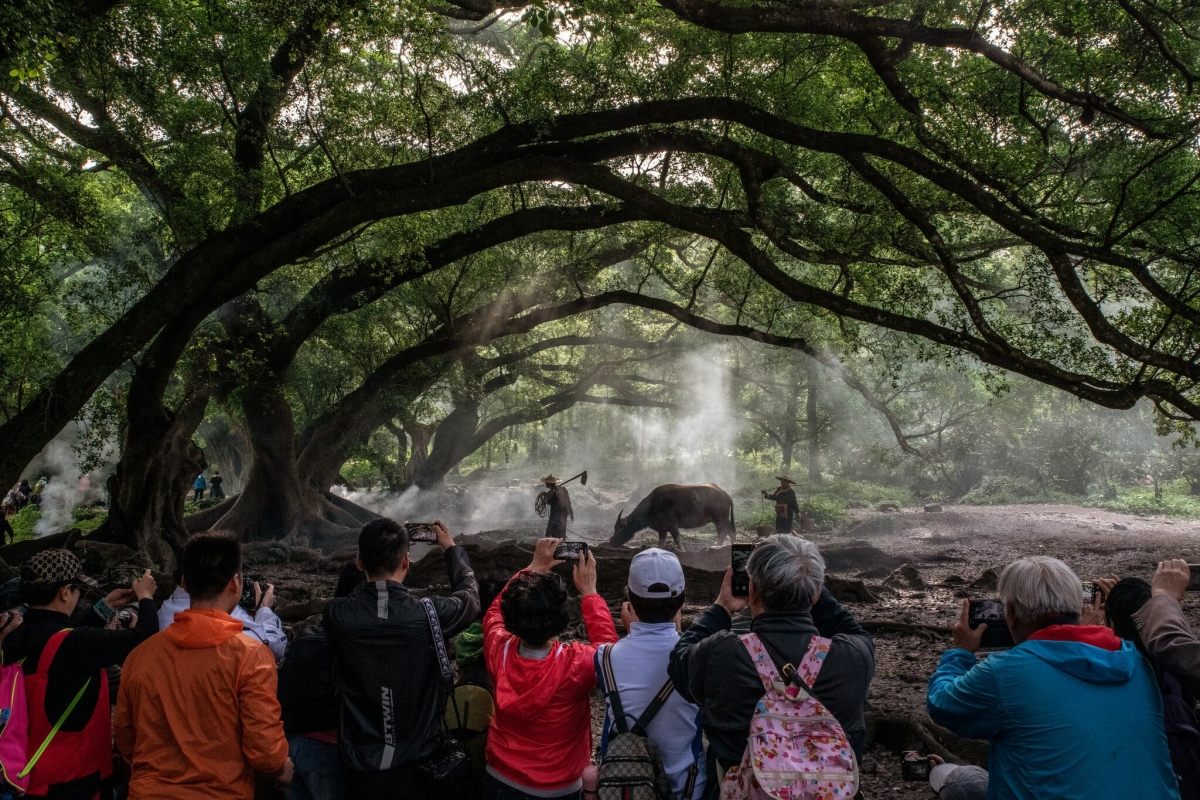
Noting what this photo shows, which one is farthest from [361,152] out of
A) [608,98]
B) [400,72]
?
[608,98]

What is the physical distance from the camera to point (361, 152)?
408 inches

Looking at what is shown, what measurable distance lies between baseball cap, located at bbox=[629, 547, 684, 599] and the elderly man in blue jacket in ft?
3.02

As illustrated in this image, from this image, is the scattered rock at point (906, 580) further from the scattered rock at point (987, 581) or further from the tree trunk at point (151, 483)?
the tree trunk at point (151, 483)

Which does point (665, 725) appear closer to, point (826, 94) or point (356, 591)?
point (356, 591)

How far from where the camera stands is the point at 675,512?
17266mm

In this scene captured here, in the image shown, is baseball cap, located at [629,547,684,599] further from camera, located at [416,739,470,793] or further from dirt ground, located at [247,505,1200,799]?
dirt ground, located at [247,505,1200,799]

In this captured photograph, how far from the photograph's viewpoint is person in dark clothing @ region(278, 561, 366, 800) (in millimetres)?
3105

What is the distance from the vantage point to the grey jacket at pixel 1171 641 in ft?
8.34

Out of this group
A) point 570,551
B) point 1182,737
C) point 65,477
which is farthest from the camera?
point 65,477

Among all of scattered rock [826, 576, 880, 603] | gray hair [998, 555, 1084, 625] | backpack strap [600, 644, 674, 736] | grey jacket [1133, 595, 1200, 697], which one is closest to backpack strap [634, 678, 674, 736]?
backpack strap [600, 644, 674, 736]

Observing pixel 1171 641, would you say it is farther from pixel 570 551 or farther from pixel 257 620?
pixel 257 620

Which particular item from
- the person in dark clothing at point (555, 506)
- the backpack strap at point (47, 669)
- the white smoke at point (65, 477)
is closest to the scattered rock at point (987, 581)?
the person in dark clothing at point (555, 506)

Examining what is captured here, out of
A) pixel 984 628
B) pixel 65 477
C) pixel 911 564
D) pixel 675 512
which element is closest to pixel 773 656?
pixel 984 628

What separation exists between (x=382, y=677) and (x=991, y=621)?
212 centimetres
